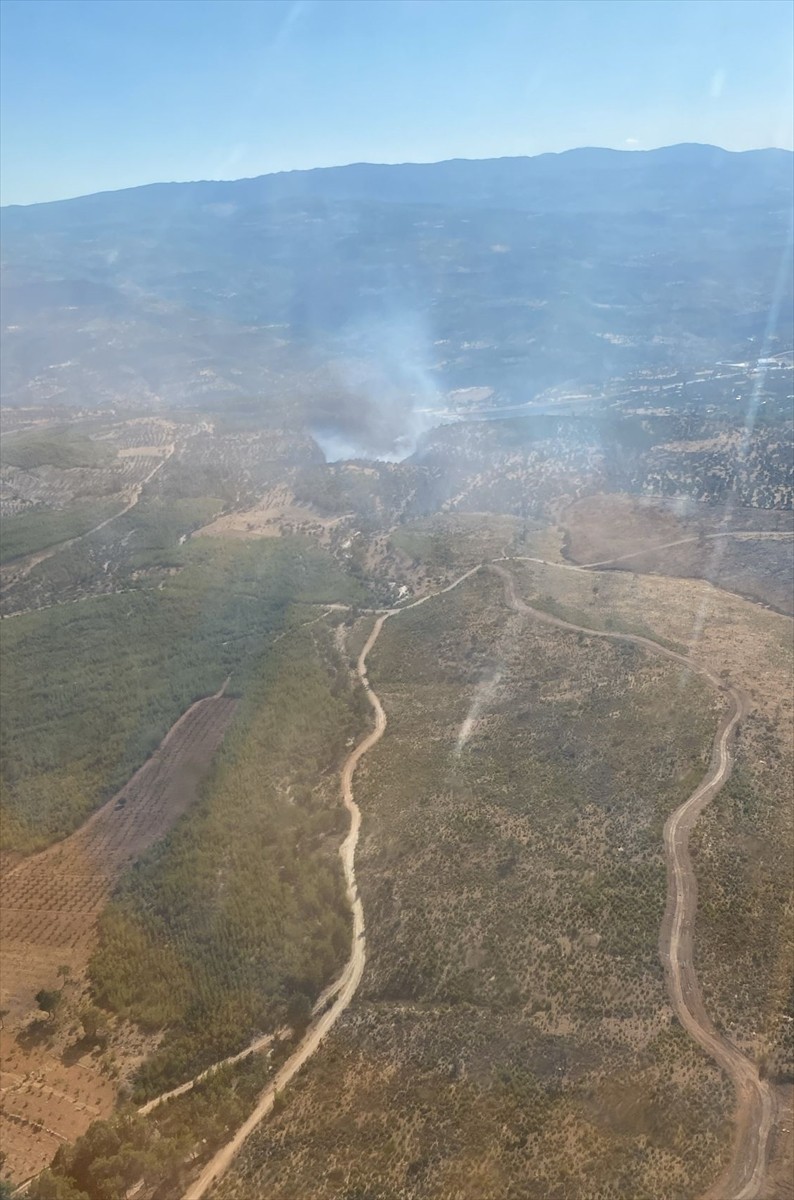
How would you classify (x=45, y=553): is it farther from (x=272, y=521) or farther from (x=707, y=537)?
(x=707, y=537)

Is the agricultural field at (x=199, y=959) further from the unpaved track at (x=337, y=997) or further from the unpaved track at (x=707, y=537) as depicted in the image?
the unpaved track at (x=707, y=537)

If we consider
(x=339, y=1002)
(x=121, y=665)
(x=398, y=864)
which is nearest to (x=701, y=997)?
(x=339, y=1002)

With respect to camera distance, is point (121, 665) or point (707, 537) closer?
point (121, 665)

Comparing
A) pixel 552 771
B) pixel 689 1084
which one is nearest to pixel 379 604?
pixel 552 771

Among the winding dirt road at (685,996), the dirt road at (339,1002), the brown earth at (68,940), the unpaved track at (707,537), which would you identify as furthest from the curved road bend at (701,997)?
the unpaved track at (707,537)

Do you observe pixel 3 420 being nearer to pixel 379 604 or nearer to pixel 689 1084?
pixel 379 604

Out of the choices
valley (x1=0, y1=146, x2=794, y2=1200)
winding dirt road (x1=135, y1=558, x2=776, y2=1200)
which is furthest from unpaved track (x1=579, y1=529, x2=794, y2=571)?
winding dirt road (x1=135, y1=558, x2=776, y2=1200)
